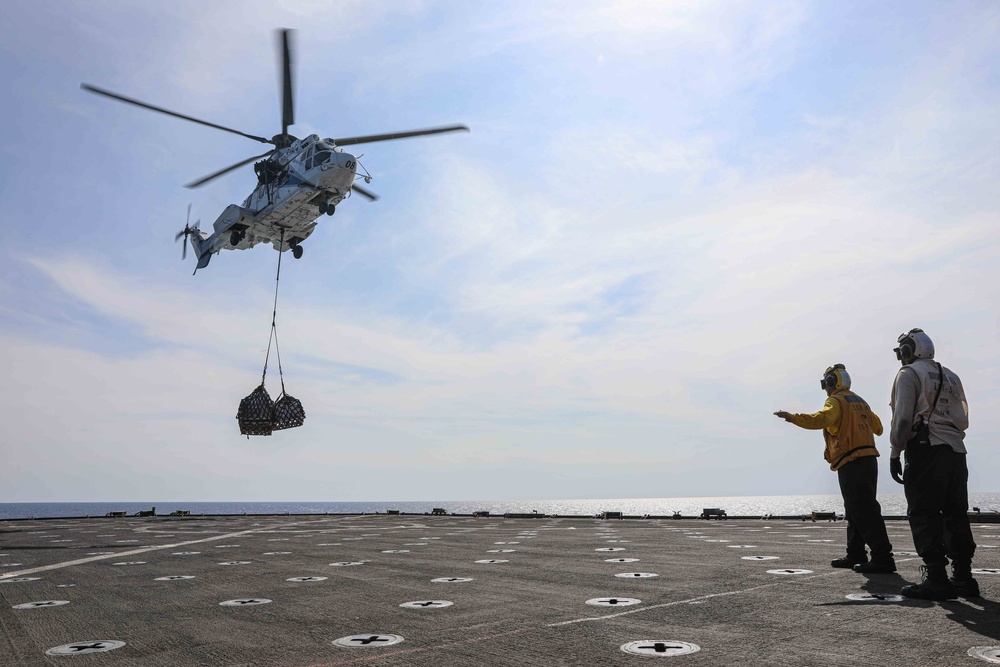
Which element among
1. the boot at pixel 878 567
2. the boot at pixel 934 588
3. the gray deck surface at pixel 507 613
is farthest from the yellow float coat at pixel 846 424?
the boot at pixel 934 588

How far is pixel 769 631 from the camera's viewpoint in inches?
221

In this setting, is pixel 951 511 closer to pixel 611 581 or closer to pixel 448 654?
pixel 611 581

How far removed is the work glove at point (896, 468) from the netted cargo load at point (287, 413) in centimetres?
3677

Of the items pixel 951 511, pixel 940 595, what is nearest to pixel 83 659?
pixel 940 595

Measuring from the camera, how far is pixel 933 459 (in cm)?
745

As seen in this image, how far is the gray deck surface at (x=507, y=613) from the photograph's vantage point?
516 centimetres

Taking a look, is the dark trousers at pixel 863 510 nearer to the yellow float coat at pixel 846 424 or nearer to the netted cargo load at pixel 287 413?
the yellow float coat at pixel 846 424

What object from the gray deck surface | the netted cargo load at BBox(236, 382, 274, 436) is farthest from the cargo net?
the gray deck surface

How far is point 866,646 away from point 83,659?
626cm

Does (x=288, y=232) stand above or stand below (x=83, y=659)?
above

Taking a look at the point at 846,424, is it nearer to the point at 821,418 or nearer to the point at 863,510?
the point at 821,418

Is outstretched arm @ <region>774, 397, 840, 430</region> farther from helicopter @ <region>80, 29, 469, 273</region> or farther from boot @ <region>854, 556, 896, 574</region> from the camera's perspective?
helicopter @ <region>80, 29, 469, 273</region>

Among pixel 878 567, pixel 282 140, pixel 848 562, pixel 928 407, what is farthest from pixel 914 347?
pixel 282 140

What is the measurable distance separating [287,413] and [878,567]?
3616 centimetres
